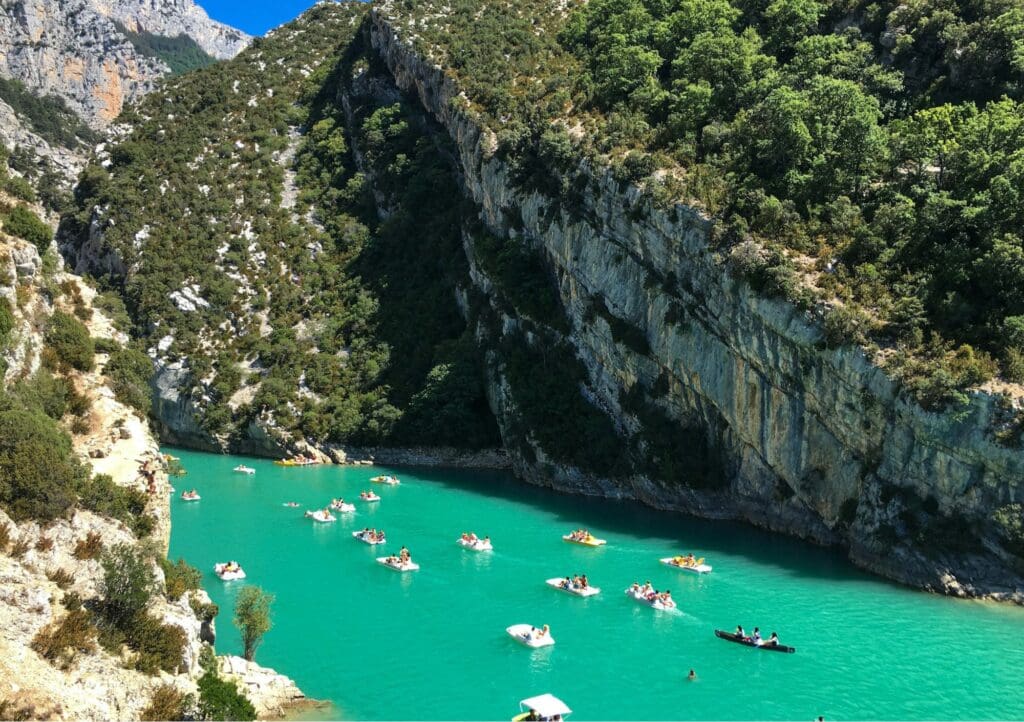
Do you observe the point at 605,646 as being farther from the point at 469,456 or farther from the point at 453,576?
the point at 469,456

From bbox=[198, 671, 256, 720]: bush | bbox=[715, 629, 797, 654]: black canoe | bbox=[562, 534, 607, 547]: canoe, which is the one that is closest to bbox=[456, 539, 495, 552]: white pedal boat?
bbox=[562, 534, 607, 547]: canoe

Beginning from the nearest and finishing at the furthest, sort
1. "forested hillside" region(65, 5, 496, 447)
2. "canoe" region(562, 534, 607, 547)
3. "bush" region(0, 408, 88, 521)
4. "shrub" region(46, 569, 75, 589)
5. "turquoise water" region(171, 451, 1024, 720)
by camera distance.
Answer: "shrub" region(46, 569, 75, 589)
"bush" region(0, 408, 88, 521)
"turquoise water" region(171, 451, 1024, 720)
"canoe" region(562, 534, 607, 547)
"forested hillside" region(65, 5, 496, 447)

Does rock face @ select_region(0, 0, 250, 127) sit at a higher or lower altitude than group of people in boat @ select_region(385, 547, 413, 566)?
higher

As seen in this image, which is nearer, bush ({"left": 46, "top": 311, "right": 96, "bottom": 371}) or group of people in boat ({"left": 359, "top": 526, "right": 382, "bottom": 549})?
bush ({"left": 46, "top": 311, "right": 96, "bottom": 371})

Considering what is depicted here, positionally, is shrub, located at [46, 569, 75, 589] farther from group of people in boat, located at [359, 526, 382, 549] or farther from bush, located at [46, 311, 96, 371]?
group of people in boat, located at [359, 526, 382, 549]

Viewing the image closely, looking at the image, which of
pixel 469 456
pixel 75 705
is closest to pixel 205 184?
pixel 469 456

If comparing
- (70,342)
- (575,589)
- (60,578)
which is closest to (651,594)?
(575,589)

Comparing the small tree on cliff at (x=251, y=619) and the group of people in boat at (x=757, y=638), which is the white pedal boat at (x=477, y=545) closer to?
the group of people in boat at (x=757, y=638)

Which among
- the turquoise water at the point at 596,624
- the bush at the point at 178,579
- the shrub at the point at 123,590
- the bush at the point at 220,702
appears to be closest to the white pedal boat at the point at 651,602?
the turquoise water at the point at 596,624
